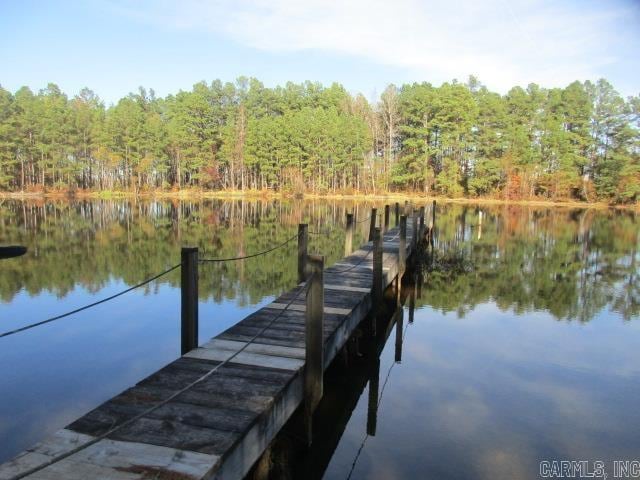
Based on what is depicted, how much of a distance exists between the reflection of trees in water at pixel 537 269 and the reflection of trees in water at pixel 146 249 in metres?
4.90

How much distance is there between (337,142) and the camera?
6347 cm

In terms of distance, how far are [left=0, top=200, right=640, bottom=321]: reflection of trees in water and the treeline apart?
79.3ft

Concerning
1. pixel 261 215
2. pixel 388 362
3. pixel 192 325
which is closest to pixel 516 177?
pixel 261 215

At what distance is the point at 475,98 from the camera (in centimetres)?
6406

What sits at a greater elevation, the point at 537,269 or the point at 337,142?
the point at 337,142

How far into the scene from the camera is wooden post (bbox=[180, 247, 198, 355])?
18.6ft

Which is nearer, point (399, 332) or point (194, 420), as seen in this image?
point (194, 420)

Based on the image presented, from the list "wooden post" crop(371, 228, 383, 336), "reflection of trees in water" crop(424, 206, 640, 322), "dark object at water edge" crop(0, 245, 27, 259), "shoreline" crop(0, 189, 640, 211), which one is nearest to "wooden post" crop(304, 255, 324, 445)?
"dark object at water edge" crop(0, 245, 27, 259)

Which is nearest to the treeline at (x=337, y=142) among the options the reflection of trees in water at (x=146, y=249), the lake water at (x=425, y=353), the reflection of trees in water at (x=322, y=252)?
the reflection of trees in water at (x=322, y=252)

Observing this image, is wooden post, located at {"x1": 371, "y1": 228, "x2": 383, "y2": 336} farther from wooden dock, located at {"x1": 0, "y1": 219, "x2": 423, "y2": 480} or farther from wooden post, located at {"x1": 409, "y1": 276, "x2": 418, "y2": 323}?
wooden dock, located at {"x1": 0, "y1": 219, "x2": 423, "y2": 480}

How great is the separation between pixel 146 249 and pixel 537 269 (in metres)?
16.2

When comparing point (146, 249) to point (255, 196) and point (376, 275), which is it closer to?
point (376, 275)

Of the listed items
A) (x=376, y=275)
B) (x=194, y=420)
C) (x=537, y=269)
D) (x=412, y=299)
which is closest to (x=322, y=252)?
(x=412, y=299)

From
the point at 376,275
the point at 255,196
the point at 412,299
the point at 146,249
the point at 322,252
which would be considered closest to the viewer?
the point at 376,275
